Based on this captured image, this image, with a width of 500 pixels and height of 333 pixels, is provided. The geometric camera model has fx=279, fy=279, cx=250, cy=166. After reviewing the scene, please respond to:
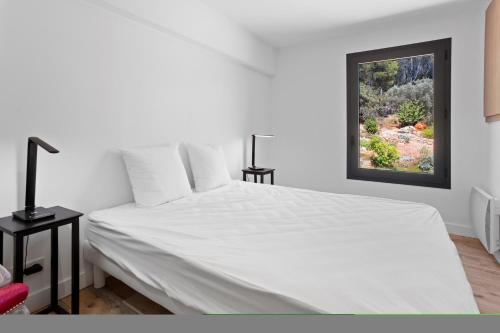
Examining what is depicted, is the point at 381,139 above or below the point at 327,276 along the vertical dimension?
above

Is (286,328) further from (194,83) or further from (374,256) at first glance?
(194,83)

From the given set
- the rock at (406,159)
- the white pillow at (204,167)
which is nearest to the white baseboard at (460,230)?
the rock at (406,159)

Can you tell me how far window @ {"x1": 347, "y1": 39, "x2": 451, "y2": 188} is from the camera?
3186 millimetres

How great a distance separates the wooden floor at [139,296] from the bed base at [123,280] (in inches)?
4.2

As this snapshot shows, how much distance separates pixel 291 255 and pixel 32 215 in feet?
4.65

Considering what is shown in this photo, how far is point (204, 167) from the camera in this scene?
2.77m

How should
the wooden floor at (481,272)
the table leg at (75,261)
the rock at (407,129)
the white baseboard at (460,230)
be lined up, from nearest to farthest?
1. the table leg at (75,261)
2. the wooden floor at (481,272)
3. the white baseboard at (460,230)
4. the rock at (407,129)

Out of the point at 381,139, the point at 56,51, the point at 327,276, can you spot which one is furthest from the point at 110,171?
the point at 381,139

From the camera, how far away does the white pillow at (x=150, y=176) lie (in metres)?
2.18

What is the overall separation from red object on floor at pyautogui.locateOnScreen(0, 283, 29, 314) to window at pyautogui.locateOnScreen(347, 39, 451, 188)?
3.55m

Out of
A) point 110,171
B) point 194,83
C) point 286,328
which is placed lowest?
point 286,328

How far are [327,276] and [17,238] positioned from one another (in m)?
1.47

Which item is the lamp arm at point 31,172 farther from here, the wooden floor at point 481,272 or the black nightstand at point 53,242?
the wooden floor at point 481,272

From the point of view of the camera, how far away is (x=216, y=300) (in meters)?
1.21
